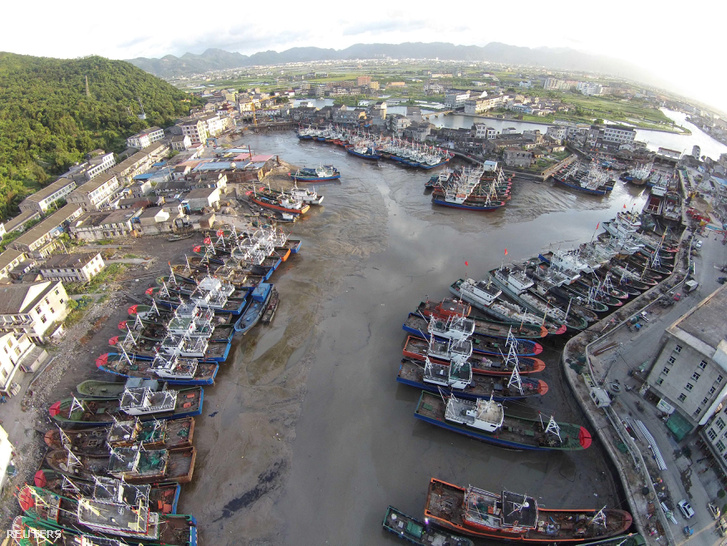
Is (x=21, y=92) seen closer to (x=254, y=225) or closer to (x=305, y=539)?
(x=254, y=225)

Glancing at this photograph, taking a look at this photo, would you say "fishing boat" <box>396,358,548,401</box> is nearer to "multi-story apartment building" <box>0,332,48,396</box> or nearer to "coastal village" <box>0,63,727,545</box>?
"coastal village" <box>0,63,727,545</box>

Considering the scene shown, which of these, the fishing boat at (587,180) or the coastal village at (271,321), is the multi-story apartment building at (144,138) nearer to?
the coastal village at (271,321)

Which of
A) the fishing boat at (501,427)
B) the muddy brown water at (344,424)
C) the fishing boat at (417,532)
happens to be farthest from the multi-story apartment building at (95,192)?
the fishing boat at (417,532)

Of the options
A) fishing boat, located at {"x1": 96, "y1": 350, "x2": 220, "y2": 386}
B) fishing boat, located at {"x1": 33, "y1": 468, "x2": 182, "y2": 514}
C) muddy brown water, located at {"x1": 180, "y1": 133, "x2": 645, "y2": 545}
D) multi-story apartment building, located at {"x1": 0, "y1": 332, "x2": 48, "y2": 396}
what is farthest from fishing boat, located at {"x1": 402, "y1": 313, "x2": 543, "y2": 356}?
multi-story apartment building, located at {"x1": 0, "y1": 332, "x2": 48, "y2": 396}

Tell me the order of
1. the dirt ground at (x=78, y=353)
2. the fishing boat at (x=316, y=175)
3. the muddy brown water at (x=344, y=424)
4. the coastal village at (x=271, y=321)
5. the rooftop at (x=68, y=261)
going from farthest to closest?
the fishing boat at (x=316, y=175), the rooftop at (x=68, y=261), the dirt ground at (x=78, y=353), the muddy brown water at (x=344, y=424), the coastal village at (x=271, y=321)

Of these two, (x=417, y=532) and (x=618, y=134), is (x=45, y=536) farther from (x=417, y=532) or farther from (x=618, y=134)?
(x=618, y=134)

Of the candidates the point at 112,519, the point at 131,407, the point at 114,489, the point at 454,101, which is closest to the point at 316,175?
the point at 131,407
